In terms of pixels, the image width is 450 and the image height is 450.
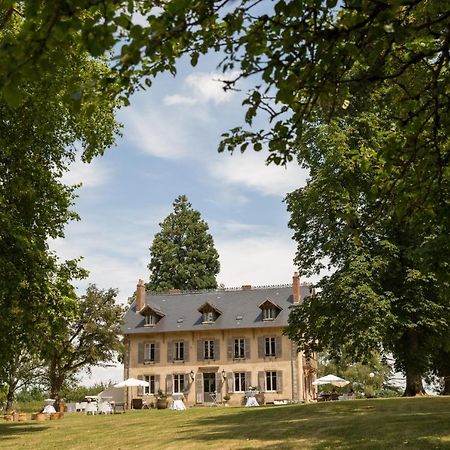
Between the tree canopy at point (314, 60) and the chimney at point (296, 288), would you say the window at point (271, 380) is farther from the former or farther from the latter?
the tree canopy at point (314, 60)

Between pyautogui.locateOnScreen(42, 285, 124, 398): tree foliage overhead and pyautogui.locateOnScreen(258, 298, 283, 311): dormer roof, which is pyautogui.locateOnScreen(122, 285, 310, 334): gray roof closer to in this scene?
pyautogui.locateOnScreen(258, 298, 283, 311): dormer roof

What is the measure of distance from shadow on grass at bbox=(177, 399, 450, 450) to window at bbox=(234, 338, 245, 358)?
27.9 m

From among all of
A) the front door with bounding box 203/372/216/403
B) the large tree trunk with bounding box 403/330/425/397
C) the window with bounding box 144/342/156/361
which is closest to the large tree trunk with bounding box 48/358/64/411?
the window with bounding box 144/342/156/361

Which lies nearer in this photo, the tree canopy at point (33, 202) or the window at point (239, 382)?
the tree canopy at point (33, 202)

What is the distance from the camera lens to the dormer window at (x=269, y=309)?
48509 mm

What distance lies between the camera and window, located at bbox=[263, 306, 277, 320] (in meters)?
48.6

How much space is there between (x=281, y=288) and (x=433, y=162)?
44.6m

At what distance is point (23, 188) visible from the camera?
1855 centimetres

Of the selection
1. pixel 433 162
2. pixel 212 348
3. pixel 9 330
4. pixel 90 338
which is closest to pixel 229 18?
pixel 433 162

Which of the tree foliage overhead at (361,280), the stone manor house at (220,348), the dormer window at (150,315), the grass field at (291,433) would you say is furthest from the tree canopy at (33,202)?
the dormer window at (150,315)

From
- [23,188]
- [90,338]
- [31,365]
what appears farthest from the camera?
[31,365]

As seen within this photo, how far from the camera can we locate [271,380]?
1864 inches

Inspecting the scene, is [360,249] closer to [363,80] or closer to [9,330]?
[9,330]

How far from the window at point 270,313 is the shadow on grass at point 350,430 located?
90.8ft
